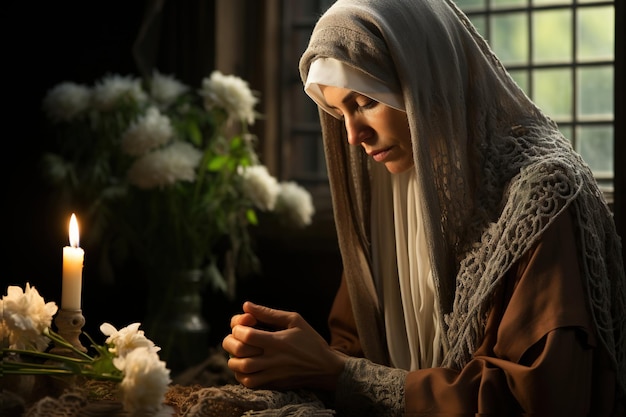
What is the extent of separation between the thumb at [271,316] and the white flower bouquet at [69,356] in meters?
0.34

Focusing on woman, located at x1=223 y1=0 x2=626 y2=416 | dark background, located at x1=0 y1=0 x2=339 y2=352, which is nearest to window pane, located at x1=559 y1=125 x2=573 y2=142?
dark background, located at x1=0 y1=0 x2=339 y2=352

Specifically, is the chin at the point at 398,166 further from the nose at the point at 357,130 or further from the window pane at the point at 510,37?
the window pane at the point at 510,37

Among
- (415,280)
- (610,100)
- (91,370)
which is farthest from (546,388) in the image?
(610,100)

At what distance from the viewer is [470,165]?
166 cm

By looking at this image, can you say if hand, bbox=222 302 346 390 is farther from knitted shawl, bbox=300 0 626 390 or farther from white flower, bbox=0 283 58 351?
white flower, bbox=0 283 58 351

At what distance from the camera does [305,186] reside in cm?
316

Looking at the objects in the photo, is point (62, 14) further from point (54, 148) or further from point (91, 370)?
point (91, 370)

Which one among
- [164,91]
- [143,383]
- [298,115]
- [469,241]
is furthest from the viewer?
[298,115]

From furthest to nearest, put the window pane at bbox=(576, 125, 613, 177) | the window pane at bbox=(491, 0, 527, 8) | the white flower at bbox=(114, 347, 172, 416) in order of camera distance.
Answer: the window pane at bbox=(491, 0, 527, 8)
the window pane at bbox=(576, 125, 613, 177)
the white flower at bbox=(114, 347, 172, 416)

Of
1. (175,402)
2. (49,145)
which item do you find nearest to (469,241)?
(175,402)

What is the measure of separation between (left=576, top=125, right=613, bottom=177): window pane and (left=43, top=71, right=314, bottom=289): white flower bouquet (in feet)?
2.74

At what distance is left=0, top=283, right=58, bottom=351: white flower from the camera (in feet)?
4.02

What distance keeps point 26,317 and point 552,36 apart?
2.02 metres

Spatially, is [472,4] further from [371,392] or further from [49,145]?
[371,392]
